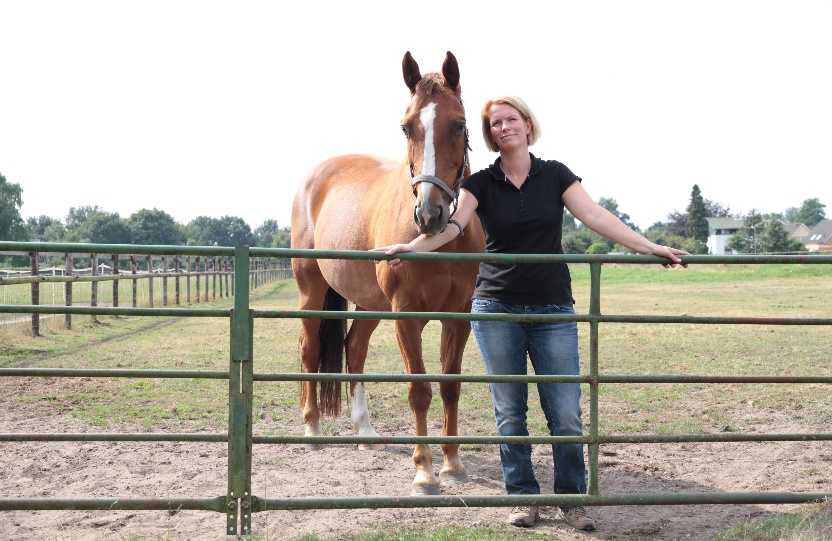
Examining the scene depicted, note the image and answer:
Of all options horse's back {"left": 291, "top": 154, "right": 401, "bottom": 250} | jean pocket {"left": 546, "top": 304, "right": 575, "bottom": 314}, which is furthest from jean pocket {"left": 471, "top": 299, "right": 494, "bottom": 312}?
horse's back {"left": 291, "top": 154, "right": 401, "bottom": 250}

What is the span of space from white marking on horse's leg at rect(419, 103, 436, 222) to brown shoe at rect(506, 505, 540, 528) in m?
1.73

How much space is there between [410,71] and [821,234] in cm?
11854

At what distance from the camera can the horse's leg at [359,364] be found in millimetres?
6277

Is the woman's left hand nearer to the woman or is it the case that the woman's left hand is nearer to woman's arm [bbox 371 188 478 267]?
the woman

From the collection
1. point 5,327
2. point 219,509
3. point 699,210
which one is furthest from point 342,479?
point 699,210

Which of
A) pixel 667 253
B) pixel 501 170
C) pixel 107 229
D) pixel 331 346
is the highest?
pixel 107 229

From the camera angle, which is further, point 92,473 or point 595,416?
point 92,473

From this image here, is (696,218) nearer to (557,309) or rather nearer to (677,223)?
(677,223)

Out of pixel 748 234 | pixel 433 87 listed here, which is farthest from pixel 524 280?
pixel 748 234

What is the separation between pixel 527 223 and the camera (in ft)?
12.7

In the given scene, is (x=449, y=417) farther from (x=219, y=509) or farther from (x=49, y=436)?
(x=49, y=436)

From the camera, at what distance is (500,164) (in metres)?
3.97

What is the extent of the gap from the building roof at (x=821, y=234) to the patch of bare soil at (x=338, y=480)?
112426 millimetres

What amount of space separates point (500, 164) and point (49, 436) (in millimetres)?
2615
